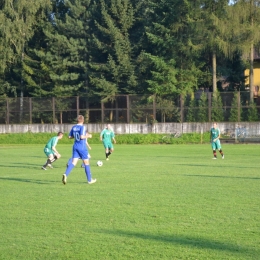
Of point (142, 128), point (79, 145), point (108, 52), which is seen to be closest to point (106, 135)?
point (79, 145)

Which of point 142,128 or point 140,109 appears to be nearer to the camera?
point 142,128

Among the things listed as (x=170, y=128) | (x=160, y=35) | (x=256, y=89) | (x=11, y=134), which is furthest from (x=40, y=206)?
(x=256, y=89)

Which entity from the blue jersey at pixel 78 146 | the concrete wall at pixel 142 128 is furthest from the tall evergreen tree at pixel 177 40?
the blue jersey at pixel 78 146

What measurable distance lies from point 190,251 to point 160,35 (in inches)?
1936

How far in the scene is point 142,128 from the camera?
156ft

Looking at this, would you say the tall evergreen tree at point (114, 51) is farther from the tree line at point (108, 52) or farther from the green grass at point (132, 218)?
the green grass at point (132, 218)

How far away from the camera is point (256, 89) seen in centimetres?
5881

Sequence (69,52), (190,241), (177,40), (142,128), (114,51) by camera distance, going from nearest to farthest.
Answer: (190,241)
(142,128)
(177,40)
(114,51)
(69,52)

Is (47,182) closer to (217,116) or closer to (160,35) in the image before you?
(217,116)

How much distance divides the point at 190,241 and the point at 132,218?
1909 mm

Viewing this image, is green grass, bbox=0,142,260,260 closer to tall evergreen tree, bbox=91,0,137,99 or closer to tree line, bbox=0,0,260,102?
tree line, bbox=0,0,260,102

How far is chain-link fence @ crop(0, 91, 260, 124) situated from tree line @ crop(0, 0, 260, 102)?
241 centimetres

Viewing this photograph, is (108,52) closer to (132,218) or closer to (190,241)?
(132,218)

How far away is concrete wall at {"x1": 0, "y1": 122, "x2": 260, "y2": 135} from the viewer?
148 feet
